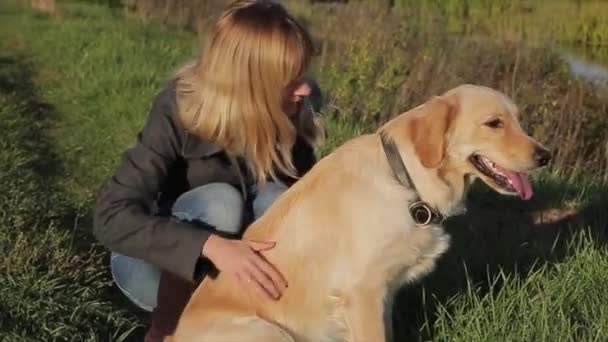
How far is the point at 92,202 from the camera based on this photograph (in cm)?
515

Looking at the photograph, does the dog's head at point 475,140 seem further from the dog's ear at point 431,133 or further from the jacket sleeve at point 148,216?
the jacket sleeve at point 148,216

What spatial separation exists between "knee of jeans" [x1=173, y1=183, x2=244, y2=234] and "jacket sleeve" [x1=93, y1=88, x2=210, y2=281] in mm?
160

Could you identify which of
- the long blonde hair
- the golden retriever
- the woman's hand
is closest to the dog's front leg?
the golden retriever

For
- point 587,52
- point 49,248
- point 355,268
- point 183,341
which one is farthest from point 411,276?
point 587,52

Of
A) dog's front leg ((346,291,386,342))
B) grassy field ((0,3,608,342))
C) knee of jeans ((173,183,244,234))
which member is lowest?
grassy field ((0,3,608,342))

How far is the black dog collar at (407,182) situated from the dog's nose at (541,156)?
39 centimetres

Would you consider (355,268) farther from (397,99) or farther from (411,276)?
(397,99)

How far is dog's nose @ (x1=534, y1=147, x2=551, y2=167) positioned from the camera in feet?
10.5

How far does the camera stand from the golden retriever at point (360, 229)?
3020 mm

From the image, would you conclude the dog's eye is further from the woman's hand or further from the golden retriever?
the woman's hand

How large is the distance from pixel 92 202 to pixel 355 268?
2496mm

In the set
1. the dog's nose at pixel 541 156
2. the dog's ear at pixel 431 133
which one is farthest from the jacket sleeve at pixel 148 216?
the dog's nose at pixel 541 156

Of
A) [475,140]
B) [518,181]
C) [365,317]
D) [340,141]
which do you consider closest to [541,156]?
[518,181]

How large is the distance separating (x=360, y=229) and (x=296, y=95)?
0.67m
